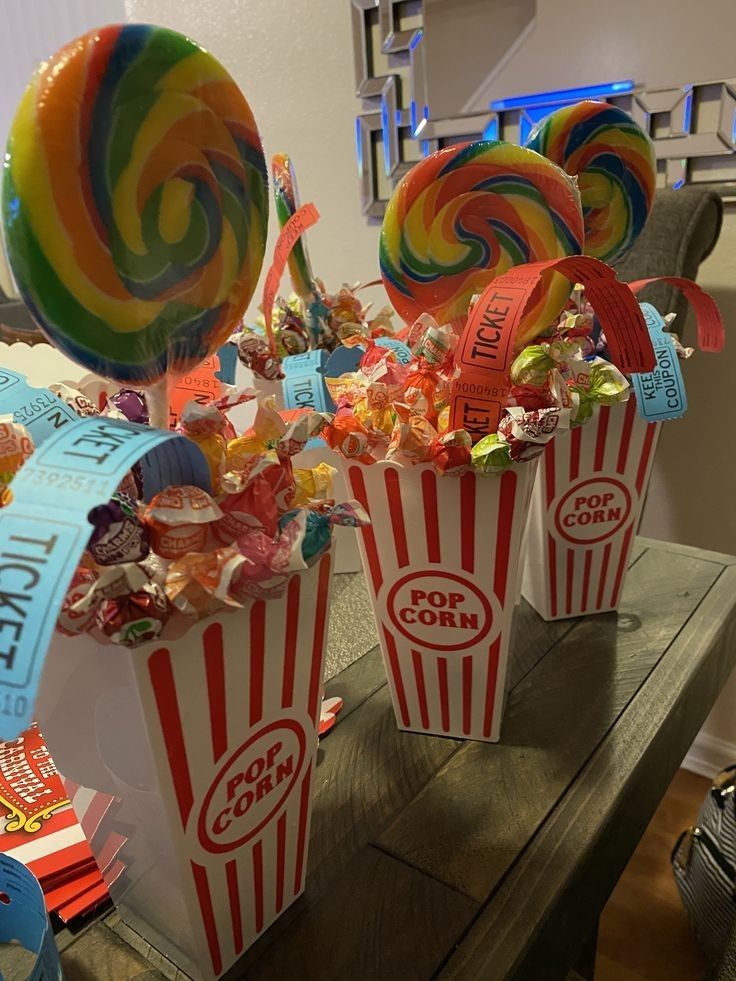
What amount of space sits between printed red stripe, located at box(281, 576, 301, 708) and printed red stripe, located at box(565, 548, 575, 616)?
53 centimetres

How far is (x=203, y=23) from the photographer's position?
2.37m

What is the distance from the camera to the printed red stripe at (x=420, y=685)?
0.80m

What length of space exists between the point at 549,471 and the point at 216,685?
0.57m

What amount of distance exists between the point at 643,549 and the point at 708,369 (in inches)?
25.4

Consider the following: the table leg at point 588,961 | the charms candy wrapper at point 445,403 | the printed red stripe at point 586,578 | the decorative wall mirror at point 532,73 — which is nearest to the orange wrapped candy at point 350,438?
the charms candy wrapper at point 445,403

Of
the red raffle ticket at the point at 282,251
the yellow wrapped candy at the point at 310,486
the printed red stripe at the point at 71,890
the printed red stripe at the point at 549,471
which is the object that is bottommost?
the printed red stripe at the point at 71,890

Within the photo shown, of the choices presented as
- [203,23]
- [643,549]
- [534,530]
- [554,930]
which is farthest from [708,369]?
[203,23]

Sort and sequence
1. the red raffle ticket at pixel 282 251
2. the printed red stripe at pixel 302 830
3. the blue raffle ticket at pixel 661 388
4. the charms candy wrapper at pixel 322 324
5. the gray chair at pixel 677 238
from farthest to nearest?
the gray chair at pixel 677 238 → the charms candy wrapper at pixel 322 324 → the blue raffle ticket at pixel 661 388 → the red raffle ticket at pixel 282 251 → the printed red stripe at pixel 302 830

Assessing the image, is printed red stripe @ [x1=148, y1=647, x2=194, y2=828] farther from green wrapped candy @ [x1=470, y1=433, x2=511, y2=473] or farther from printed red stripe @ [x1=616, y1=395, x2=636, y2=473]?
printed red stripe @ [x1=616, y1=395, x2=636, y2=473]

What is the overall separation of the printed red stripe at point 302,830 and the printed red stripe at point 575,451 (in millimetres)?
505

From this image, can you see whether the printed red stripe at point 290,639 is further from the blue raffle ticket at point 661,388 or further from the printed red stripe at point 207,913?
the blue raffle ticket at point 661,388

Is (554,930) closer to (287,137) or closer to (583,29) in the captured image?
(583,29)

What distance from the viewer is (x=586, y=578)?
100 cm

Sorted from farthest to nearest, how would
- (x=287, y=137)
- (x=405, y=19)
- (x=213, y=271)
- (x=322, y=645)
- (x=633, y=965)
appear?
(x=287, y=137), (x=405, y=19), (x=633, y=965), (x=322, y=645), (x=213, y=271)
